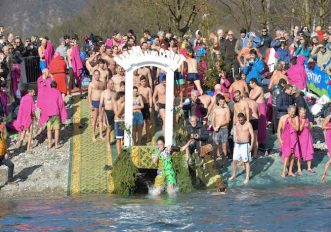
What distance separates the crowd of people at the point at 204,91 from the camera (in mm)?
26672

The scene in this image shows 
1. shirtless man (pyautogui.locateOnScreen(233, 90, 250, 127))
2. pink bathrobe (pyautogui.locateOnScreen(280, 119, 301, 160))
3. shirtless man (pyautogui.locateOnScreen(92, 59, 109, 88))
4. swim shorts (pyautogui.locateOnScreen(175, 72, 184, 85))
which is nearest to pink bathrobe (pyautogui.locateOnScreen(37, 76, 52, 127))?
shirtless man (pyautogui.locateOnScreen(92, 59, 109, 88))

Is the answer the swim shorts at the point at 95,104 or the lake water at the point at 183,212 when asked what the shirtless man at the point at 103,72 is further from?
the lake water at the point at 183,212

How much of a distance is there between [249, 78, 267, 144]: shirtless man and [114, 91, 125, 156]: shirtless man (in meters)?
3.26

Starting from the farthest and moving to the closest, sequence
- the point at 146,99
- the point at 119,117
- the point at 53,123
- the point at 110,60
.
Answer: the point at 110,60
the point at 53,123
the point at 146,99
the point at 119,117

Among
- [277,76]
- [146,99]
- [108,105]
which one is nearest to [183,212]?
[146,99]

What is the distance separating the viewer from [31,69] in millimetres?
34469

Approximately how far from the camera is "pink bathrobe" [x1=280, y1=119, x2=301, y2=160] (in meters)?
26.5

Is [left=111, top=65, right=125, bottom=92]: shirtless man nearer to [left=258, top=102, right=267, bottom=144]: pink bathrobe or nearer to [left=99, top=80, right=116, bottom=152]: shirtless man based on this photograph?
[left=99, top=80, right=116, bottom=152]: shirtless man

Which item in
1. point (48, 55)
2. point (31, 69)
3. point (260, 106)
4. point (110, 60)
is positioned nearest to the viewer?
point (260, 106)

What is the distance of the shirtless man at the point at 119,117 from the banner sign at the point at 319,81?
20.3ft

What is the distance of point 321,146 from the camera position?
28516mm

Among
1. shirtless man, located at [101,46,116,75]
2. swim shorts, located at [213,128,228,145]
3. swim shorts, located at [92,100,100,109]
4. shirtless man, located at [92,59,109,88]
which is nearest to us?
swim shorts, located at [213,128,228,145]

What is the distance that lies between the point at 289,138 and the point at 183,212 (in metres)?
4.48

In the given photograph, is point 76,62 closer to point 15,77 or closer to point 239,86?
point 15,77
